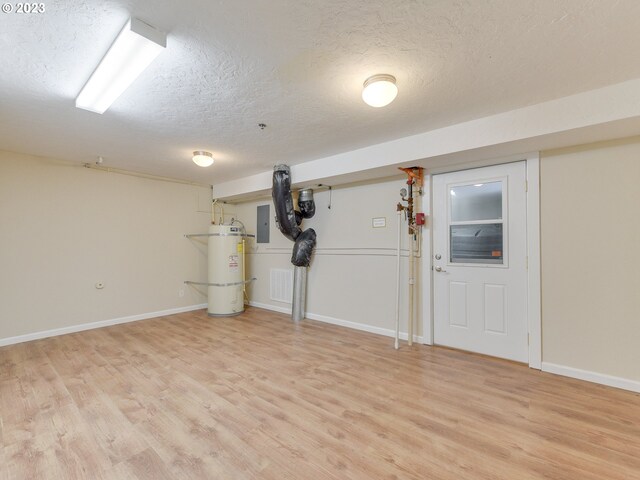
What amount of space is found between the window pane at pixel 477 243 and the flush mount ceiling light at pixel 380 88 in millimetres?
1848

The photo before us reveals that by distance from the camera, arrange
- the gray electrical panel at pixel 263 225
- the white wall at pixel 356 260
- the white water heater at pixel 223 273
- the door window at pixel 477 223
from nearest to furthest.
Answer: the door window at pixel 477 223
the white wall at pixel 356 260
the white water heater at pixel 223 273
the gray electrical panel at pixel 263 225

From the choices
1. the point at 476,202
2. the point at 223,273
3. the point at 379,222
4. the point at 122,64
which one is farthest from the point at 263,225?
the point at 122,64

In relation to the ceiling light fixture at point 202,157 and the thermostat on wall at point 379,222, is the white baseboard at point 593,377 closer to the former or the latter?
the thermostat on wall at point 379,222

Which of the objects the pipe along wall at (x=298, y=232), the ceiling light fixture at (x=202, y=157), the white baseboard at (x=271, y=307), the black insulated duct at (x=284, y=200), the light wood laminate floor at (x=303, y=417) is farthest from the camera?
the white baseboard at (x=271, y=307)

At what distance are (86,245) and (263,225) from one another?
2586 mm

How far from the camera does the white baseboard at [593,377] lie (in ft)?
7.38

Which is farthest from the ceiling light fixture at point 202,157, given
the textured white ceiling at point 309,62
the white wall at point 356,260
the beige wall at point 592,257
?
the beige wall at point 592,257

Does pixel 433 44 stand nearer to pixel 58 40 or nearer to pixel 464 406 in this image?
pixel 58 40

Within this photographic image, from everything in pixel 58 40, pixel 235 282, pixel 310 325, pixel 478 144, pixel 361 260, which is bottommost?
pixel 310 325

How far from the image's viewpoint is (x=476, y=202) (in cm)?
305

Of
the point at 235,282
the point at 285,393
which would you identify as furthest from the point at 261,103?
the point at 235,282

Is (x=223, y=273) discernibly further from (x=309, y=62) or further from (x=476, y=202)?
(x=476, y=202)

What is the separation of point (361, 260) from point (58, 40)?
3.38 metres

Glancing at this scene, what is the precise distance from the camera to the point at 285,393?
2234 millimetres
